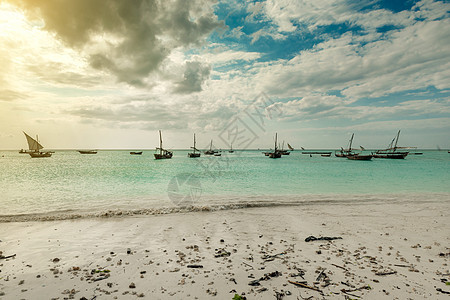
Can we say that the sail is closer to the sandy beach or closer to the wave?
the wave

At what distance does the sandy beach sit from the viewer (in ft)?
15.5

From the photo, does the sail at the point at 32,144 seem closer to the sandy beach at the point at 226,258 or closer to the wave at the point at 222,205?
the wave at the point at 222,205

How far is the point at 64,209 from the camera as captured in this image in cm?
1288

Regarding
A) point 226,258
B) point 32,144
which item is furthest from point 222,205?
point 32,144

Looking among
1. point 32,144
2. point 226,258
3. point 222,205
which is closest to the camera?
point 226,258

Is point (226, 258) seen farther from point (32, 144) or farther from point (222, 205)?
point (32, 144)

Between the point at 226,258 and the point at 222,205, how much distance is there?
744cm

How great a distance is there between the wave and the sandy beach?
102 centimetres

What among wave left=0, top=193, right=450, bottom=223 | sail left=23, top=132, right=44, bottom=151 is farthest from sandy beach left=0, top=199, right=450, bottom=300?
sail left=23, top=132, right=44, bottom=151

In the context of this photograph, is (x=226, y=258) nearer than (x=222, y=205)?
Yes

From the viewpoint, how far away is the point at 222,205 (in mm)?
13672

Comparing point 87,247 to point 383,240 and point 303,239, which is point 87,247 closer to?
point 303,239

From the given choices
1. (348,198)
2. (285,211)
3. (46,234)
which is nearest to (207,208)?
(285,211)

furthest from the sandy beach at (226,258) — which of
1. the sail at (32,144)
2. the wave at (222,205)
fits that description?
the sail at (32,144)
